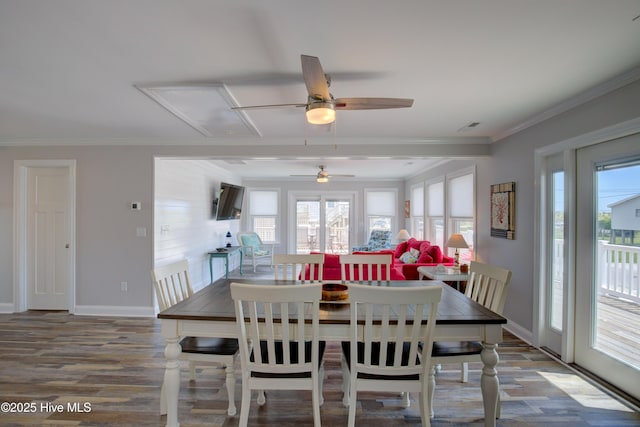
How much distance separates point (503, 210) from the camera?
12.1ft

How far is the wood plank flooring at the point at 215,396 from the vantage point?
209cm

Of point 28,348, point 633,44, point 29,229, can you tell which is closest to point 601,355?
point 633,44

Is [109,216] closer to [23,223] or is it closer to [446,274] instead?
[23,223]

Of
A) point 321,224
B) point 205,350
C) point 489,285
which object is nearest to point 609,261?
point 489,285

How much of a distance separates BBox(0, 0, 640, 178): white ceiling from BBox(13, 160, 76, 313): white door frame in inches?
42.6

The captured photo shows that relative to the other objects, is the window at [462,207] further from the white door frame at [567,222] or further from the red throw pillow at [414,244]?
the white door frame at [567,222]

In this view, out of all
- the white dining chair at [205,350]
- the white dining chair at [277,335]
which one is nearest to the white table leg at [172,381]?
the white dining chair at [205,350]

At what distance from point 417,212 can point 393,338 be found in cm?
561

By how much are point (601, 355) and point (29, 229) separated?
675cm

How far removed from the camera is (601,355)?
8.41 feet

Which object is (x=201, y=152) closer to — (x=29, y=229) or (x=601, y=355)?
(x=29, y=229)

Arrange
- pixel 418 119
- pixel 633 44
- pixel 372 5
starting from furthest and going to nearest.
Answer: pixel 418 119, pixel 633 44, pixel 372 5

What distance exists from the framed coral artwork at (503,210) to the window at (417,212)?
2.76 meters

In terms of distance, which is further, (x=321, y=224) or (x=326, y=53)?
(x=321, y=224)
